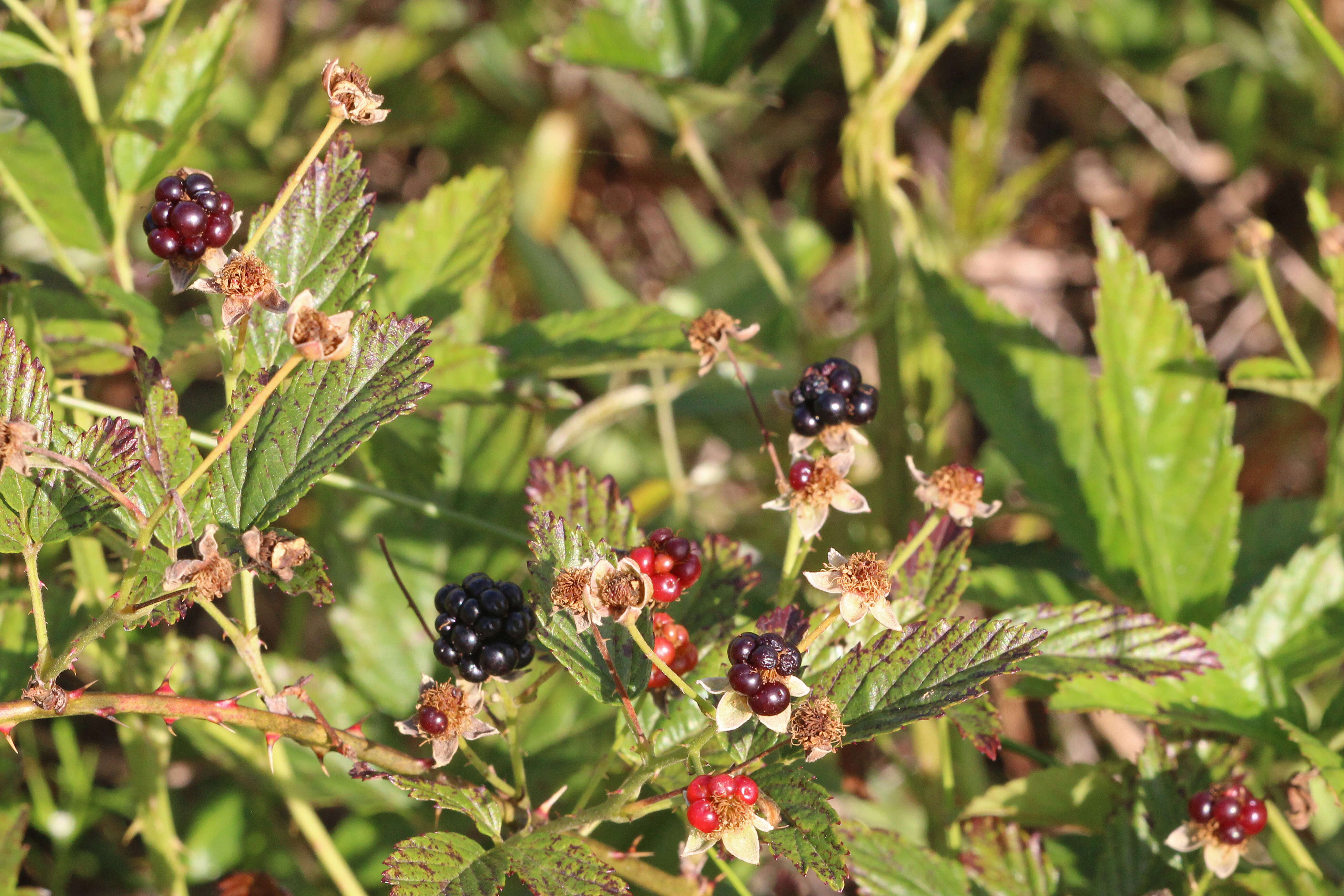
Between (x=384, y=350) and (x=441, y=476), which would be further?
(x=441, y=476)

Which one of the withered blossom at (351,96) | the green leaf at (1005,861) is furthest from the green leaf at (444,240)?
the green leaf at (1005,861)

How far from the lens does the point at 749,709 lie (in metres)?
0.96

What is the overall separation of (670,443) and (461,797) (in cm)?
134

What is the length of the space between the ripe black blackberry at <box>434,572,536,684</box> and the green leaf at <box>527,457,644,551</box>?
0.19 metres

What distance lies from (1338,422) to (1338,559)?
24 centimetres

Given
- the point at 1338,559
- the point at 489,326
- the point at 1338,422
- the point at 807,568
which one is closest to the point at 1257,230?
the point at 1338,422

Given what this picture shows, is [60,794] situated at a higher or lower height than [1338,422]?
lower

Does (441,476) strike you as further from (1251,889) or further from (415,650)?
(1251,889)

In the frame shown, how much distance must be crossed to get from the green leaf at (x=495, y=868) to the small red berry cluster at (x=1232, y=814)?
760 millimetres

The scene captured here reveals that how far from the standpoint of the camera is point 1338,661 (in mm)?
1543

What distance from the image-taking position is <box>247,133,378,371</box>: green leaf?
46.6 inches

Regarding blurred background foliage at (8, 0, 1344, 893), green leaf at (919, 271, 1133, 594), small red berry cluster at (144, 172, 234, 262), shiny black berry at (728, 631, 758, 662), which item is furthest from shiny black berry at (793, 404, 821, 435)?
green leaf at (919, 271, 1133, 594)

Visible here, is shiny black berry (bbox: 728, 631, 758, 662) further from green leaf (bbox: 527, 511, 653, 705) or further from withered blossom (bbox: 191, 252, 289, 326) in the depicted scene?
withered blossom (bbox: 191, 252, 289, 326)

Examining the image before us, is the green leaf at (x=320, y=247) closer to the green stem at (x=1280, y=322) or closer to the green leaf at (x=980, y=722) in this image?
the green leaf at (x=980, y=722)
